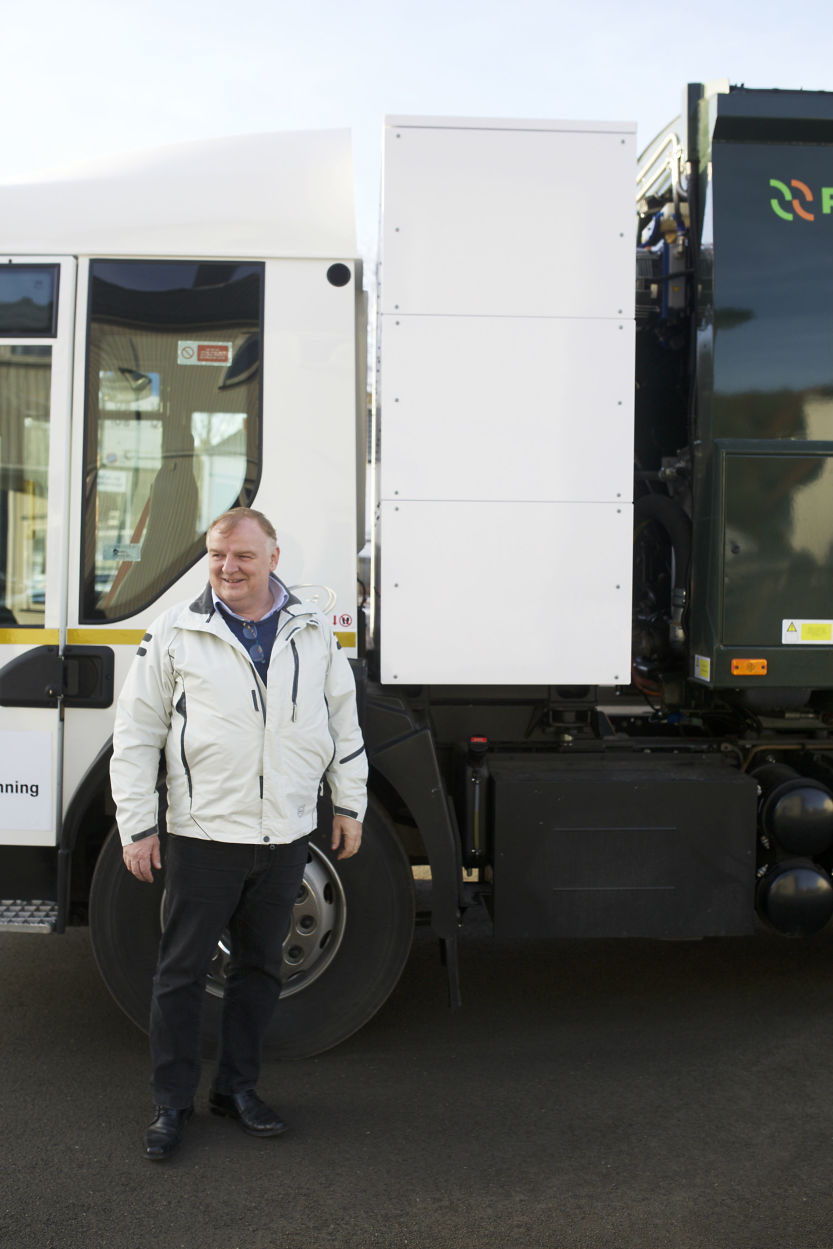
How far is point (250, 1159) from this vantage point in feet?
10.3

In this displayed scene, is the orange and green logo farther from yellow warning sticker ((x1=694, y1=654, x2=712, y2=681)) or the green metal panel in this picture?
yellow warning sticker ((x1=694, y1=654, x2=712, y2=681))

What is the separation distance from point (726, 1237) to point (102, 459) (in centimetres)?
292

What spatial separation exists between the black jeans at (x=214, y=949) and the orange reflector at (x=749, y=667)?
158 centimetres

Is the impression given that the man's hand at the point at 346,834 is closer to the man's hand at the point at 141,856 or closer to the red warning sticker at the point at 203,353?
the man's hand at the point at 141,856

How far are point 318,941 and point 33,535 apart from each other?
5.45ft

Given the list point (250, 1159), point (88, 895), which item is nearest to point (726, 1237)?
point (250, 1159)

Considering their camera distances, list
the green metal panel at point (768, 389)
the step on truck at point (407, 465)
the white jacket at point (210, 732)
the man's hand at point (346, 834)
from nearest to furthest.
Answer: the white jacket at point (210, 732) < the man's hand at point (346, 834) < the step on truck at point (407, 465) < the green metal panel at point (768, 389)

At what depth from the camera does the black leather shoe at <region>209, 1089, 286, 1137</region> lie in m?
3.24

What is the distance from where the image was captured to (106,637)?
11.7 feet

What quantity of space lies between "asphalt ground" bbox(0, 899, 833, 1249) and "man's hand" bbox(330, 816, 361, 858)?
0.88 meters

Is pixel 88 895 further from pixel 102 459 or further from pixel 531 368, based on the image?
pixel 531 368

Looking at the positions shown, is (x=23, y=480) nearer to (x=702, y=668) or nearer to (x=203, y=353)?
(x=203, y=353)

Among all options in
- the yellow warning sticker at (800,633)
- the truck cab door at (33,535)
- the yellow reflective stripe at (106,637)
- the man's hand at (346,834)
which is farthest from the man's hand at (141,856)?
the yellow warning sticker at (800,633)

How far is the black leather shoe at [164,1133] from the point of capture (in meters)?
3.09
